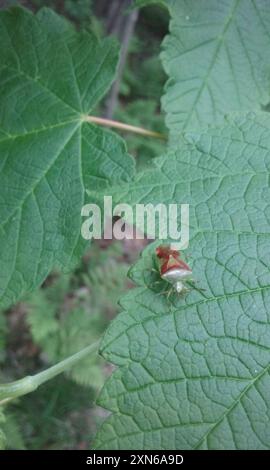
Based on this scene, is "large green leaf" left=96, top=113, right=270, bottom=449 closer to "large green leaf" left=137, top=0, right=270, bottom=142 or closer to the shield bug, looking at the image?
the shield bug

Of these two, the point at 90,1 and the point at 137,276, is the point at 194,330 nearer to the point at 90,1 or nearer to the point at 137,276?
the point at 137,276

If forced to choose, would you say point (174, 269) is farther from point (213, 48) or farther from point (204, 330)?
point (213, 48)

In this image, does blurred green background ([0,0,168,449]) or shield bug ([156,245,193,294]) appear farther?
blurred green background ([0,0,168,449])

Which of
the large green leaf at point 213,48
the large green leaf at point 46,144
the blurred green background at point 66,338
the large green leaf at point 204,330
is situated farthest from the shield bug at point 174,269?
the blurred green background at point 66,338

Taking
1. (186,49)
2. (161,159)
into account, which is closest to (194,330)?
(161,159)

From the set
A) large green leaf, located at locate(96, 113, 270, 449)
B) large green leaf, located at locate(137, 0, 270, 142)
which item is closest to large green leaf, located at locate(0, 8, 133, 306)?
large green leaf, located at locate(137, 0, 270, 142)

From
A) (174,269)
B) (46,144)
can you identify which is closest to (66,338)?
(46,144)
